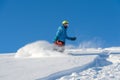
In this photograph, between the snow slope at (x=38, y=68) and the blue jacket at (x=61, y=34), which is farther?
the blue jacket at (x=61, y=34)

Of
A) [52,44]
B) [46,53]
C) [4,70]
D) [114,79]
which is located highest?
[52,44]

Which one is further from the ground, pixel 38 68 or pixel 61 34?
pixel 61 34

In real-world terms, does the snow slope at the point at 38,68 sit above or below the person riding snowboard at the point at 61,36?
below

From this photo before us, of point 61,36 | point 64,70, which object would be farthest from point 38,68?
point 61,36

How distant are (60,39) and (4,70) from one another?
6.76 meters

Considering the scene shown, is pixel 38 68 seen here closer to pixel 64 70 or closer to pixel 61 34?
pixel 64 70

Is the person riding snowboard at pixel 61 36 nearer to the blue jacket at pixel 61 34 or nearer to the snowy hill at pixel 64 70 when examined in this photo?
the blue jacket at pixel 61 34

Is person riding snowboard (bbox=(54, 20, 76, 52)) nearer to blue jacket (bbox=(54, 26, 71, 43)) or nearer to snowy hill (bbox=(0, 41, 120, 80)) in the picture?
blue jacket (bbox=(54, 26, 71, 43))

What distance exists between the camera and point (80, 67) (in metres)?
9.81

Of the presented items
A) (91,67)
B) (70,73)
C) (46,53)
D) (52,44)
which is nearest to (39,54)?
(46,53)

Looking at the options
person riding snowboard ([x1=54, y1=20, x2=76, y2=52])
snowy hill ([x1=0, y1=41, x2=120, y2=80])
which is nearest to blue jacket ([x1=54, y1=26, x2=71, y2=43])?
person riding snowboard ([x1=54, y1=20, x2=76, y2=52])

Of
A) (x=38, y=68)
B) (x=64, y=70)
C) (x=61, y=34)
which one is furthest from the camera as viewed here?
(x=61, y=34)

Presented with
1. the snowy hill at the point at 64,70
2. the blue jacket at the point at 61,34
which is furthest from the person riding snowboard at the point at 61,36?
the snowy hill at the point at 64,70

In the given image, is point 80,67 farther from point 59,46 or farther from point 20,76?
point 59,46
